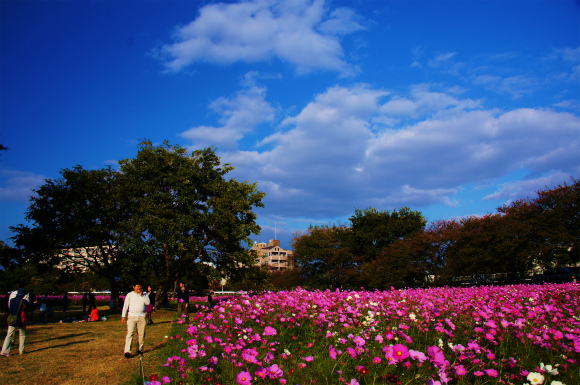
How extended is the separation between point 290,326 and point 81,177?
78.0 ft

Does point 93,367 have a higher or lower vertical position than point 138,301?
lower

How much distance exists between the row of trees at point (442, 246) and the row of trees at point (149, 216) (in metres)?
20.8

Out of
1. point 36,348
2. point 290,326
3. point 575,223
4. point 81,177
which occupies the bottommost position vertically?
point 36,348

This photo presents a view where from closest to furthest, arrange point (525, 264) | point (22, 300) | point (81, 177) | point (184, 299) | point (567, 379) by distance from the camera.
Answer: point (567, 379) → point (22, 300) → point (184, 299) → point (81, 177) → point (525, 264)

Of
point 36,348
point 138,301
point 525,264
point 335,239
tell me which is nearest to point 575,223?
point 525,264

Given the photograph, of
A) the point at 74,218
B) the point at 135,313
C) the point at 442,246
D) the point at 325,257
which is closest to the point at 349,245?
the point at 325,257

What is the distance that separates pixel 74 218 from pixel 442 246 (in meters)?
34.1

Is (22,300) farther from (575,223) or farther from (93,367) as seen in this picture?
(575,223)

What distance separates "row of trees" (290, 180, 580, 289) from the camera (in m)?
30.0

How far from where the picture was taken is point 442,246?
128 ft

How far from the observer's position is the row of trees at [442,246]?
3000 centimetres

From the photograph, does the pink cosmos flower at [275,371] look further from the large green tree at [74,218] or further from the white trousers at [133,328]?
the large green tree at [74,218]

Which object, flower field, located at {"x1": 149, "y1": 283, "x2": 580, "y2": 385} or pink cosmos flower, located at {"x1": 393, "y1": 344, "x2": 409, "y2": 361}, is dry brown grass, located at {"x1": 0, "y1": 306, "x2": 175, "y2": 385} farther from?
pink cosmos flower, located at {"x1": 393, "y1": 344, "x2": 409, "y2": 361}

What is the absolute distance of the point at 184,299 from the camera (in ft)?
54.3
